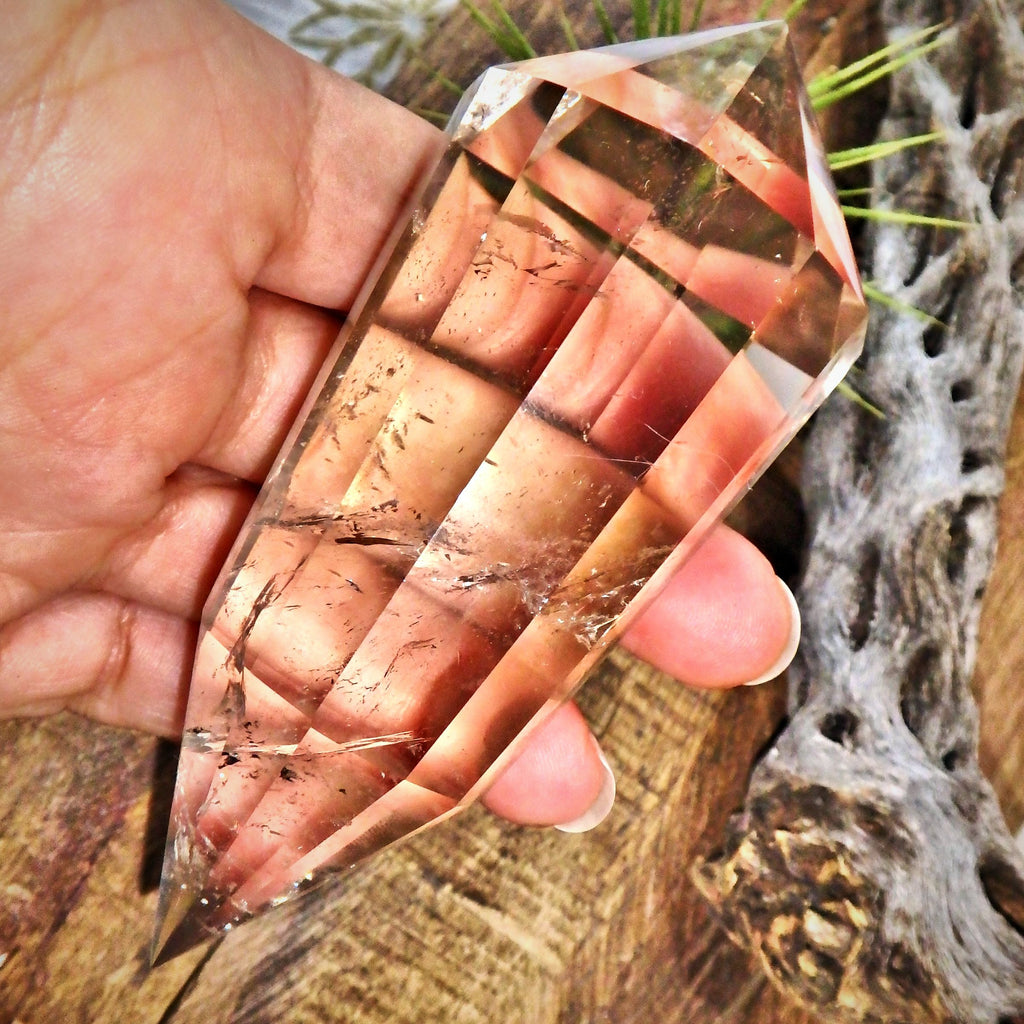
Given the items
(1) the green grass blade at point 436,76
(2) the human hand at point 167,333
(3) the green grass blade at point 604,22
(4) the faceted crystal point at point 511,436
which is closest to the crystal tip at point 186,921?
(4) the faceted crystal point at point 511,436

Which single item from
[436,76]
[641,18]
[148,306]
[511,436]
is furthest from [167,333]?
[641,18]

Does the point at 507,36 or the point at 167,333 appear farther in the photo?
the point at 507,36

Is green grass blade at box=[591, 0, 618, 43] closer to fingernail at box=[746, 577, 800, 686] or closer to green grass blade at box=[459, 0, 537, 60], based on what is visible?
green grass blade at box=[459, 0, 537, 60]

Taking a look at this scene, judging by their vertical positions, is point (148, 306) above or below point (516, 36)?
below

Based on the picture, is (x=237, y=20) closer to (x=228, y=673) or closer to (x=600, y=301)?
(x=600, y=301)

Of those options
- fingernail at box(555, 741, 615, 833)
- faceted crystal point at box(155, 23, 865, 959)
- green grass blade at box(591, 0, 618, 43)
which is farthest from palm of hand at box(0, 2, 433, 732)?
fingernail at box(555, 741, 615, 833)

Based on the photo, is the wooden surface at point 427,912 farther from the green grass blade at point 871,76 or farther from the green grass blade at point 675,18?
the green grass blade at point 675,18

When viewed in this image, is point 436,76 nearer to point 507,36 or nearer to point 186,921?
point 507,36

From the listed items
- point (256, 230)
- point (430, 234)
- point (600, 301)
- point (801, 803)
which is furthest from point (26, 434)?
point (801, 803)
